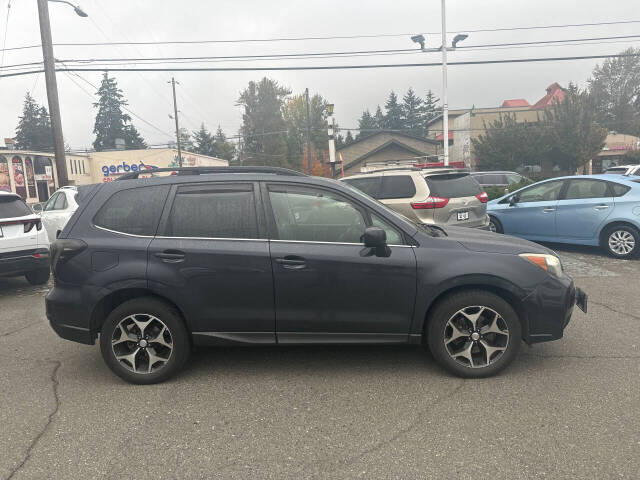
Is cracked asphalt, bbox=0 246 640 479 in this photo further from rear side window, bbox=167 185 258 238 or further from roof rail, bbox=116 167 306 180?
roof rail, bbox=116 167 306 180

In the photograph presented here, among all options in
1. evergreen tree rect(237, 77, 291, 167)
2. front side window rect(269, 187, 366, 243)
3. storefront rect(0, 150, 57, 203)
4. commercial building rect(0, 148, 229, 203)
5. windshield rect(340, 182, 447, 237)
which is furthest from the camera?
evergreen tree rect(237, 77, 291, 167)

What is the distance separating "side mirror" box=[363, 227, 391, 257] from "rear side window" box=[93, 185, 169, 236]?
1712 mm

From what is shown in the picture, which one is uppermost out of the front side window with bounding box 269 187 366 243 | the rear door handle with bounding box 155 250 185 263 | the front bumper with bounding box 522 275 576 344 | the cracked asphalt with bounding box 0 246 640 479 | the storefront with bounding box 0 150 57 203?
the storefront with bounding box 0 150 57 203

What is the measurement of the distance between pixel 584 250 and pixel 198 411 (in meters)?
8.50

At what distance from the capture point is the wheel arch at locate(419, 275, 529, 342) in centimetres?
361

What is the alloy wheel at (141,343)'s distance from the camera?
12.2 ft

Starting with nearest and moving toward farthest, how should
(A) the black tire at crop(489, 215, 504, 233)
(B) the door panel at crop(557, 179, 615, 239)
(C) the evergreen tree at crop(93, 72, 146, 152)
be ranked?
(B) the door panel at crop(557, 179, 615, 239) → (A) the black tire at crop(489, 215, 504, 233) → (C) the evergreen tree at crop(93, 72, 146, 152)

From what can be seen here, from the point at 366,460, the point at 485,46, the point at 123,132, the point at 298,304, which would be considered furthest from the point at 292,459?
the point at 123,132

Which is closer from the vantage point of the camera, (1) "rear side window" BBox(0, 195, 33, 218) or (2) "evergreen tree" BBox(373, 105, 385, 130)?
(1) "rear side window" BBox(0, 195, 33, 218)

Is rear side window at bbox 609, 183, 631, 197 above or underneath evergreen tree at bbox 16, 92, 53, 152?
underneath

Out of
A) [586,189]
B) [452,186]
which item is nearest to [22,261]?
[452,186]

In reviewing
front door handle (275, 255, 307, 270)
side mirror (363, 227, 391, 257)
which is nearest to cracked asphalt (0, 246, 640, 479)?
front door handle (275, 255, 307, 270)

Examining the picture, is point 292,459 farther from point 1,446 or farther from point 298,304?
point 1,446

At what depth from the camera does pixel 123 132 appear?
287 feet
